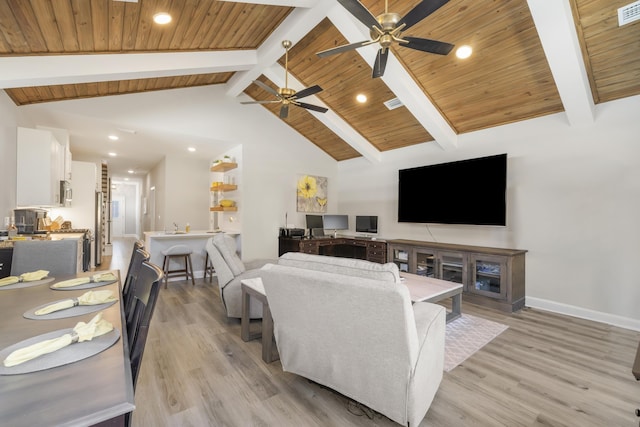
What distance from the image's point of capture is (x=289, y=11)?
344 cm

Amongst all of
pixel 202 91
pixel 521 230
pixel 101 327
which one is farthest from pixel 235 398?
pixel 202 91

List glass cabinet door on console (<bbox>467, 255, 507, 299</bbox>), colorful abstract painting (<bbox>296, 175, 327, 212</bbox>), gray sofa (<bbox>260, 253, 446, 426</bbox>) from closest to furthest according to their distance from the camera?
gray sofa (<bbox>260, 253, 446, 426</bbox>), glass cabinet door on console (<bbox>467, 255, 507, 299</bbox>), colorful abstract painting (<bbox>296, 175, 327, 212</bbox>)

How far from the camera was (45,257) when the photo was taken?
2.37 m

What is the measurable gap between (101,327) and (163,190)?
6761mm

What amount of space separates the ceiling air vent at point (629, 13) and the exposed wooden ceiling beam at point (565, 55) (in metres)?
0.32

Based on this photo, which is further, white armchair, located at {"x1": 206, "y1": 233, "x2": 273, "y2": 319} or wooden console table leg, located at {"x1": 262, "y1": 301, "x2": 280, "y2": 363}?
white armchair, located at {"x1": 206, "y1": 233, "x2": 273, "y2": 319}

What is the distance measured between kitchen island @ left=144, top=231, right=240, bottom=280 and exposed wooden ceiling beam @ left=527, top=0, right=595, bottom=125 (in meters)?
5.18

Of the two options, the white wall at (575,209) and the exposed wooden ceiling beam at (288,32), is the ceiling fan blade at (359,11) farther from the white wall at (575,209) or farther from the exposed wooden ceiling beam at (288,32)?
the white wall at (575,209)

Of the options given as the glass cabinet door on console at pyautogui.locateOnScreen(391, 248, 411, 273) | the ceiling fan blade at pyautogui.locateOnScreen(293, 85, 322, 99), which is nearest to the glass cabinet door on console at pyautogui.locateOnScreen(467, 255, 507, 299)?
the glass cabinet door on console at pyautogui.locateOnScreen(391, 248, 411, 273)

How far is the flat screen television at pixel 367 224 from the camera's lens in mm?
6316

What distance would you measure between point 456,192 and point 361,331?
3.82m

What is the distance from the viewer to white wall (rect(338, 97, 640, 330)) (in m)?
3.40

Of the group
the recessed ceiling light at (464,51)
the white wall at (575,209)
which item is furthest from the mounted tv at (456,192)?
the recessed ceiling light at (464,51)

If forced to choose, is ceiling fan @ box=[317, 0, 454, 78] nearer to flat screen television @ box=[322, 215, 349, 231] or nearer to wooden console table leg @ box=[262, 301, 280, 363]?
wooden console table leg @ box=[262, 301, 280, 363]
